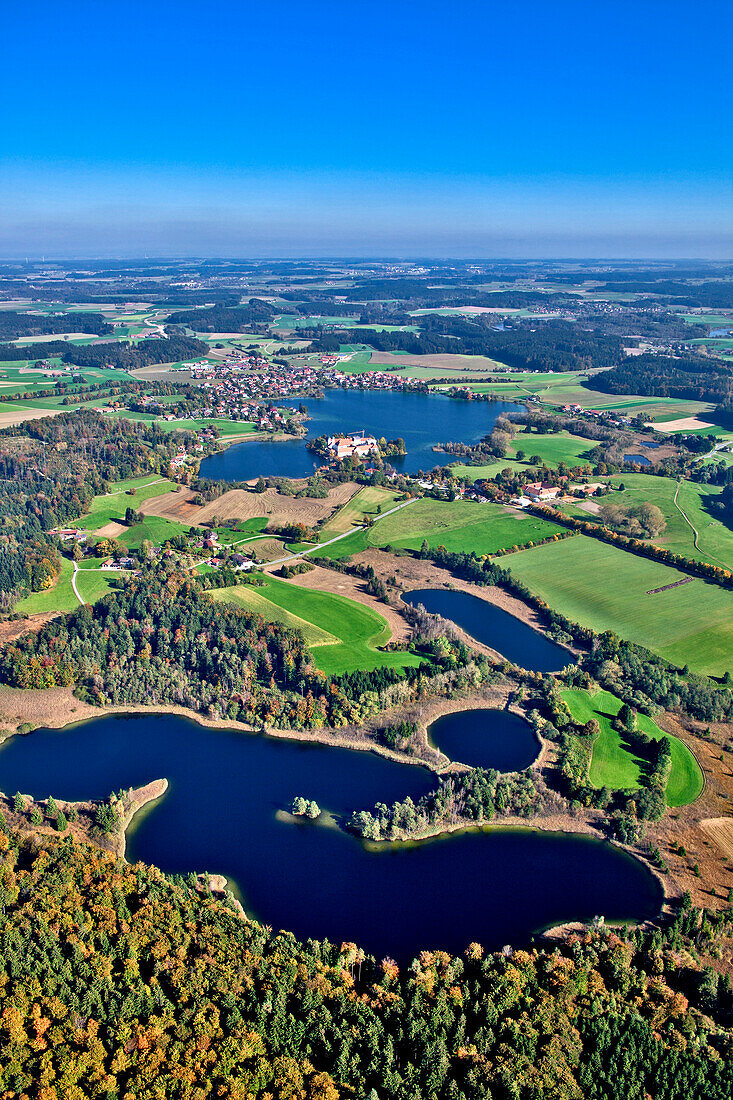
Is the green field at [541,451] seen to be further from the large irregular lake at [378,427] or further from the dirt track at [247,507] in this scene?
the dirt track at [247,507]

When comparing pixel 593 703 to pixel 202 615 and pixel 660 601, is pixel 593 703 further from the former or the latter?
pixel 202 615

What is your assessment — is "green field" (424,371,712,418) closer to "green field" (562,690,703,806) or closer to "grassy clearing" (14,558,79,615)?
"green field" (562,690,703,806)

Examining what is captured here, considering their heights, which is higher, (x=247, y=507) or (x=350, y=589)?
(x=247, y=507)

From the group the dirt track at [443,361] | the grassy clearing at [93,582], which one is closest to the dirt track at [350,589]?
the grassy clearing at [93,582]

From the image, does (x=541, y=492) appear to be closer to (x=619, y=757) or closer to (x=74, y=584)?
(x=619, y=757)

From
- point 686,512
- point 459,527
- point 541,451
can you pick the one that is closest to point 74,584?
point 459,527

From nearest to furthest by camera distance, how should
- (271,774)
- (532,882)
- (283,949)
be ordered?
1. (283,949)
2. (532,882)
3. (271,774)

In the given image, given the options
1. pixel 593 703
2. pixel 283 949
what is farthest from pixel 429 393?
pixel 283 949
